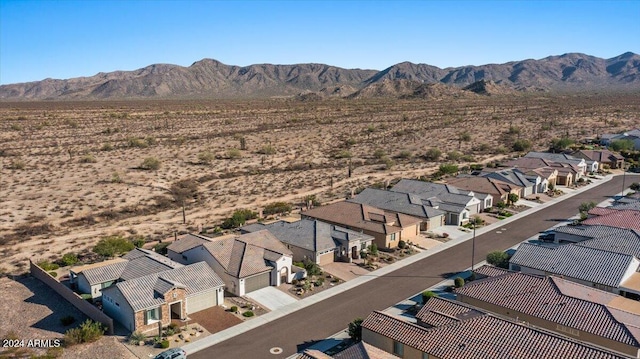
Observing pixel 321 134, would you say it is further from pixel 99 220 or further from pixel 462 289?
pixel 462 289

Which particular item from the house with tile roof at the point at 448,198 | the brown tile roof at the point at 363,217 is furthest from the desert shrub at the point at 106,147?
the house with tile roof at the point at 448,198

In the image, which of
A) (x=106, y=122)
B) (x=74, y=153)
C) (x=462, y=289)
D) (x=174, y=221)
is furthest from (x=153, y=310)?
(x=106, y=122)

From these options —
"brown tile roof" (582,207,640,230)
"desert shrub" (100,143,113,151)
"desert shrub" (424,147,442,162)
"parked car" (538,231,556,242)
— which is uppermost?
"desert shrub" (100,143,113,151)

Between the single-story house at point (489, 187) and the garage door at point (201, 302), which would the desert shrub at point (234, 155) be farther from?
the garage door at point (201, 302)

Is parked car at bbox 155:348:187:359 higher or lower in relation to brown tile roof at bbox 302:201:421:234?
lower

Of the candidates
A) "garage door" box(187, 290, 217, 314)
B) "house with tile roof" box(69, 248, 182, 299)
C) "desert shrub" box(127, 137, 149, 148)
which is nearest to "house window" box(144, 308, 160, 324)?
"garage door" box(187, 290, 217, 314)

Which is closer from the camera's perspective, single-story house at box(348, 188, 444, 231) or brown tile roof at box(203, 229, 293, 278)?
brown tile roof at box(203, 229, 293, 278)

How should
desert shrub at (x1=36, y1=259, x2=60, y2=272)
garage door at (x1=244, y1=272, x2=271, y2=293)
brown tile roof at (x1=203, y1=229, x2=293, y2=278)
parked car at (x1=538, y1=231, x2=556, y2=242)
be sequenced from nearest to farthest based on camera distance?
garage door at (x1=244, y1=272, x2=271, y2=293) → brown tile roof at (x1=203, y1=229, x2=293, y2=278) → desert shrub at (x1=36, y1=259, x2=60, y2=272) → parked car at (x1=538, y1=231, x2=556, y2=242)

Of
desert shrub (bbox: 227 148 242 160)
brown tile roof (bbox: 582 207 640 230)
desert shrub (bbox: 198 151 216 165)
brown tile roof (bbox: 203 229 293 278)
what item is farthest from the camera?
desert shrub (bbox: 227 148 242 160)

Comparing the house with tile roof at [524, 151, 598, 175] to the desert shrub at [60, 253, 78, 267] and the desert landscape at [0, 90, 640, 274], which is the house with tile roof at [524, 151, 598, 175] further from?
the desert shrub at [60, 253, 78, 267]
